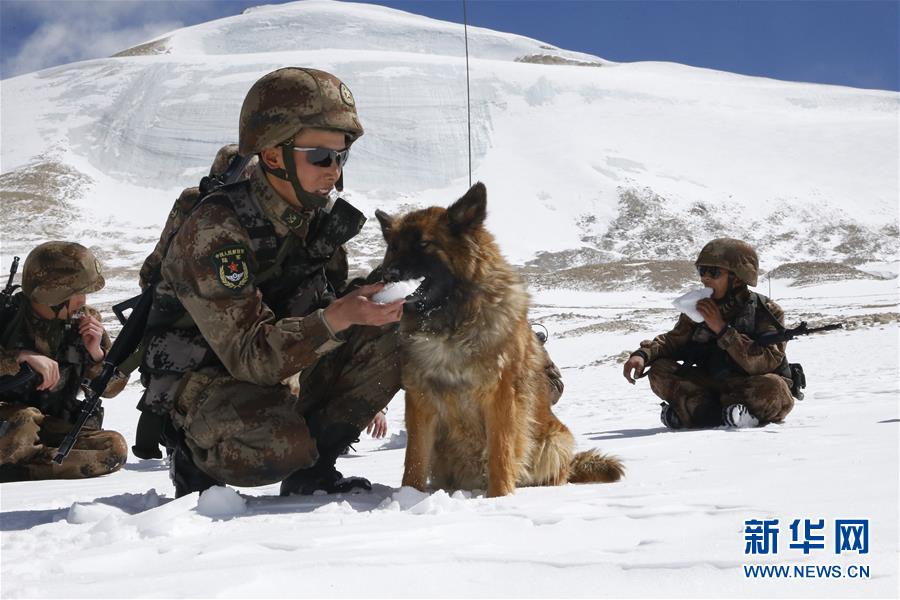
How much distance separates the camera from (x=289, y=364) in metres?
3.40

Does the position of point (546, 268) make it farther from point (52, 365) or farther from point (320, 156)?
point (320, 156)

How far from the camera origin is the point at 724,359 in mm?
6629

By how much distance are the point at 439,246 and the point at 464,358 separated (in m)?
0.58

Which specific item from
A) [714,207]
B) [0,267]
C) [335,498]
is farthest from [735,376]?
[714,207]

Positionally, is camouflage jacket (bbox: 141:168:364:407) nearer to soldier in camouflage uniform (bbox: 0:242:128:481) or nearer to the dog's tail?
the dog's tail

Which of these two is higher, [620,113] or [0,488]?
[620,113]

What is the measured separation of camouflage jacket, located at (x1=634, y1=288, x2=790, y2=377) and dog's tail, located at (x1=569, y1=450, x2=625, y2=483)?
2.54m

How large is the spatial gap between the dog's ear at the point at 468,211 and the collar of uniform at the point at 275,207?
757 millimetres

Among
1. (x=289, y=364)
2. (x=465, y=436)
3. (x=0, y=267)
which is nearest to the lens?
(x=289, y=364)

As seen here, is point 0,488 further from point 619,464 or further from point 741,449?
point 741,449

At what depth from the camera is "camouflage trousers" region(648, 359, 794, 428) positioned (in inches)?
247

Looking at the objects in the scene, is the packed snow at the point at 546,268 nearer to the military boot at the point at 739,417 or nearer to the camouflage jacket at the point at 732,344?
the military boot at the point at 739,417

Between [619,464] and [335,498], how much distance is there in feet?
4.96

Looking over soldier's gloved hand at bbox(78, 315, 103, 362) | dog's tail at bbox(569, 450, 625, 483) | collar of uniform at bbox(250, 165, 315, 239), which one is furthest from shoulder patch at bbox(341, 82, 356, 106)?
soldier's gloved hand at bbox(78, 315, 103, 362)
